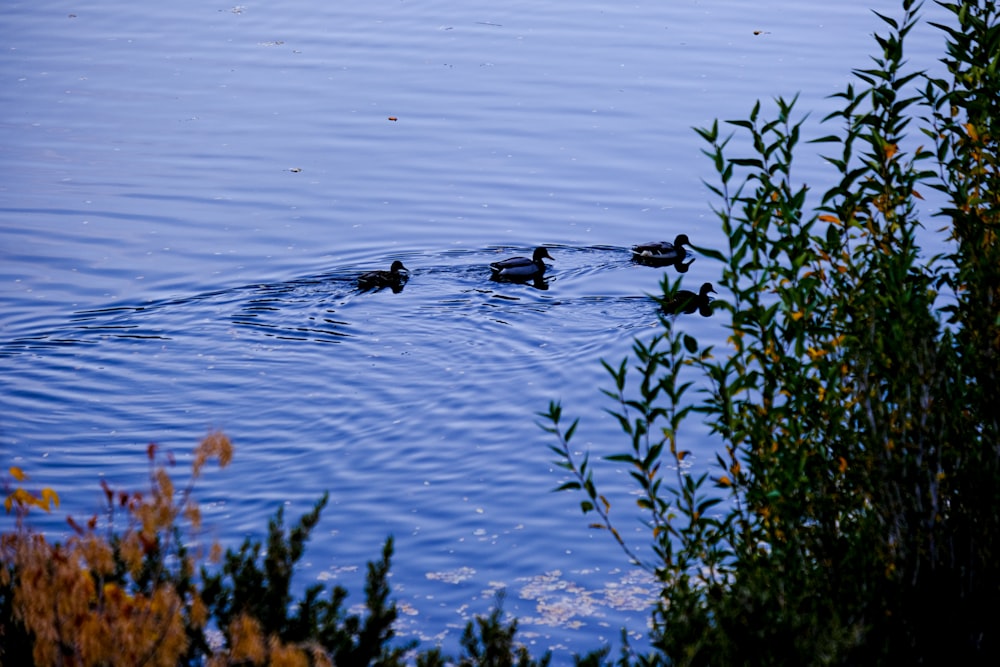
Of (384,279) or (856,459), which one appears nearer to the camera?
(856,459)

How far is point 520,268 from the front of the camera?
14.9m

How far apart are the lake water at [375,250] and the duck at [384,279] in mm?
153

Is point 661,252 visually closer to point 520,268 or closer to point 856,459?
point 520,268

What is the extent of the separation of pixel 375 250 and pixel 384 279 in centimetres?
129

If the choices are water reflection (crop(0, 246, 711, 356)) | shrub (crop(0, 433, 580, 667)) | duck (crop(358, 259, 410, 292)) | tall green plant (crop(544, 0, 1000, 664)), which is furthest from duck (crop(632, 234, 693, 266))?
shrub (crop(0, 433, 580, 667))

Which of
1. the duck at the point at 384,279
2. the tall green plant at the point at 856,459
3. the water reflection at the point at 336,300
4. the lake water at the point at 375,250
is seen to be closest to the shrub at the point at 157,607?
the tall green plant at the point at 856,459

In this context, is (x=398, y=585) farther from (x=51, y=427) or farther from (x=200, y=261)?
(x=200, y=261)

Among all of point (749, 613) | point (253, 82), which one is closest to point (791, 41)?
point (253, 82)

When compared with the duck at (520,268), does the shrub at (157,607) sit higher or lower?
lower

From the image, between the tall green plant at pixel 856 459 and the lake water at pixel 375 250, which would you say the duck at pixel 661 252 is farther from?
the tall green plant at pixel 856 459

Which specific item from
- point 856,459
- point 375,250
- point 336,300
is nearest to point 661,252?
point 375,250

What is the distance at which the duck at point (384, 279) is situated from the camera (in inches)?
586

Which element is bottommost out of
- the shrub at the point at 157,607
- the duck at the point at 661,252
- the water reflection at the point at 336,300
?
the shrub at the point at 157,607

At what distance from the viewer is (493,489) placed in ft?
35.6
